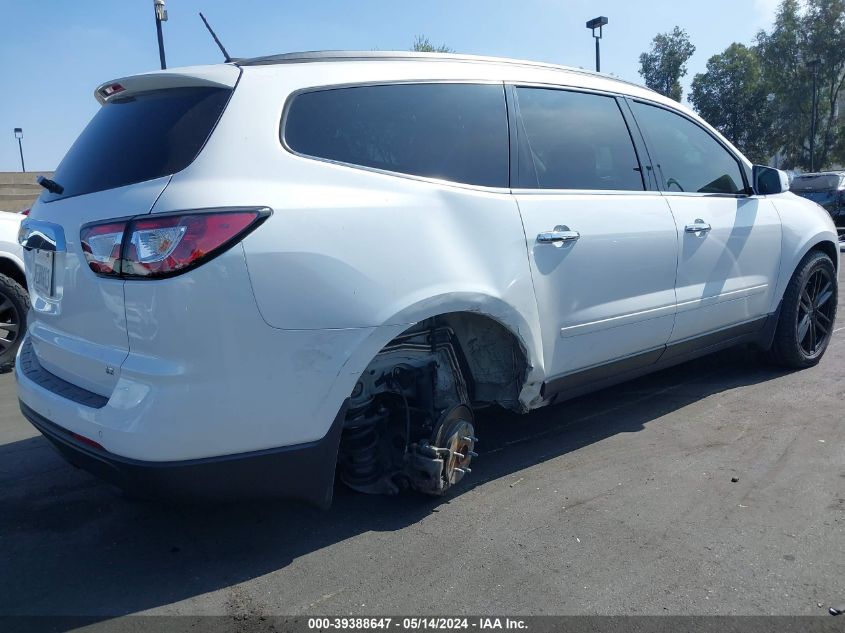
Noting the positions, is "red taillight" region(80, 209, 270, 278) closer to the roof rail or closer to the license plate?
the license plate

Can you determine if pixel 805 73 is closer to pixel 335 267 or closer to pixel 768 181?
pixel 768 181

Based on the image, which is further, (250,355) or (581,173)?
(581,173)

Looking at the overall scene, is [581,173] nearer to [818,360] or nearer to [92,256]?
[92,256]

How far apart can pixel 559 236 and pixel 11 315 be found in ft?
15.8

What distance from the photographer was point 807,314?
16.8ft

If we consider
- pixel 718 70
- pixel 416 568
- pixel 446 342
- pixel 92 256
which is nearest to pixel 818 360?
pixel 446 342

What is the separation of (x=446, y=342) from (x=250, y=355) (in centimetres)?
106

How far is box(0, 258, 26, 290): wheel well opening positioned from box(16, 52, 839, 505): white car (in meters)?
3.19

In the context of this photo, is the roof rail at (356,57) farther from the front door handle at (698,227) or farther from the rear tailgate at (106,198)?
the front door handle at (698,227)

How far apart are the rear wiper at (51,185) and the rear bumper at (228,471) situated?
97 centimetres

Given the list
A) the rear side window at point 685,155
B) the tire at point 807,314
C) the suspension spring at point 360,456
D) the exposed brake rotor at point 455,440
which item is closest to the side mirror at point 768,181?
the rear side window at point 685,155

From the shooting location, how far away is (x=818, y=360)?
532 centimetres

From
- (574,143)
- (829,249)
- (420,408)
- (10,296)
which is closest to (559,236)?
(574,143)

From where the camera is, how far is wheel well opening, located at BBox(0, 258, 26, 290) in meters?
5.80
